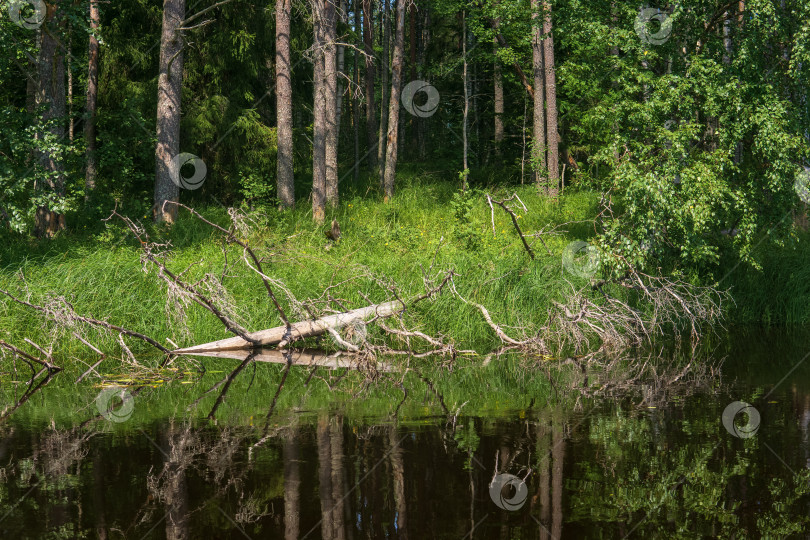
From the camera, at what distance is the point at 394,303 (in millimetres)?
12484

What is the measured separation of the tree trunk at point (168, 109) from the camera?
17.3m

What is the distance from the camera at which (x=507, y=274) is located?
13680mm

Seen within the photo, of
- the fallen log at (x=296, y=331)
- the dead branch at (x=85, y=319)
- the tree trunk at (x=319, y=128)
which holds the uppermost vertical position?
the tree trunk at (x=319, y=128)

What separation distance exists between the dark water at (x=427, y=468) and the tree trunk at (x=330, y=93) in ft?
39.3

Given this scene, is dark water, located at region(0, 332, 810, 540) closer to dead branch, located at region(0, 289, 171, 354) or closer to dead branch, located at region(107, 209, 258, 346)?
dead branch, located at region(0, 289, 171, 354)

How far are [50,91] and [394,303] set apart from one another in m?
8.21

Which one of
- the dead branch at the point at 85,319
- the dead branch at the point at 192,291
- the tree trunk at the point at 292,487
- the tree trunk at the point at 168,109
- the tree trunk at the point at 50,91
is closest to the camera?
the tree trunk at the point at 292,487

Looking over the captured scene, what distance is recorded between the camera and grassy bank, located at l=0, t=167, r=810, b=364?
1225 centimetres

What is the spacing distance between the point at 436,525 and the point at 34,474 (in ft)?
10.9

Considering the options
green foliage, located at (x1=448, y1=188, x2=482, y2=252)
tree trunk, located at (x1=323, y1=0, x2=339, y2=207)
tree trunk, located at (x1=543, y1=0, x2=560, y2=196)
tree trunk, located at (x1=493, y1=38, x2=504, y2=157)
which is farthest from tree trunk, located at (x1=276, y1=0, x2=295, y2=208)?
tree trunk, located at (x1=493, y1=38, x2=504, y2=157)

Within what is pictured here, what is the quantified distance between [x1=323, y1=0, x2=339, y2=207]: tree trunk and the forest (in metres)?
0.11

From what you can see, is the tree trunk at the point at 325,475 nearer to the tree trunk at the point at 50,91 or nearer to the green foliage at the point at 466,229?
the green foliage at the point at 466,229

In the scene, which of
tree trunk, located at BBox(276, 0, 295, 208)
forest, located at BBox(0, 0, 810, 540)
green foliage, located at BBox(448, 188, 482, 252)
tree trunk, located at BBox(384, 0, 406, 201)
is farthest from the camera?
tree trunk, located at BBox(384, 0, 406, 201)

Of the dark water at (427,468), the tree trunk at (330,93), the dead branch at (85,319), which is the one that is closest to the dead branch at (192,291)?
the dead branch at (85,319)
